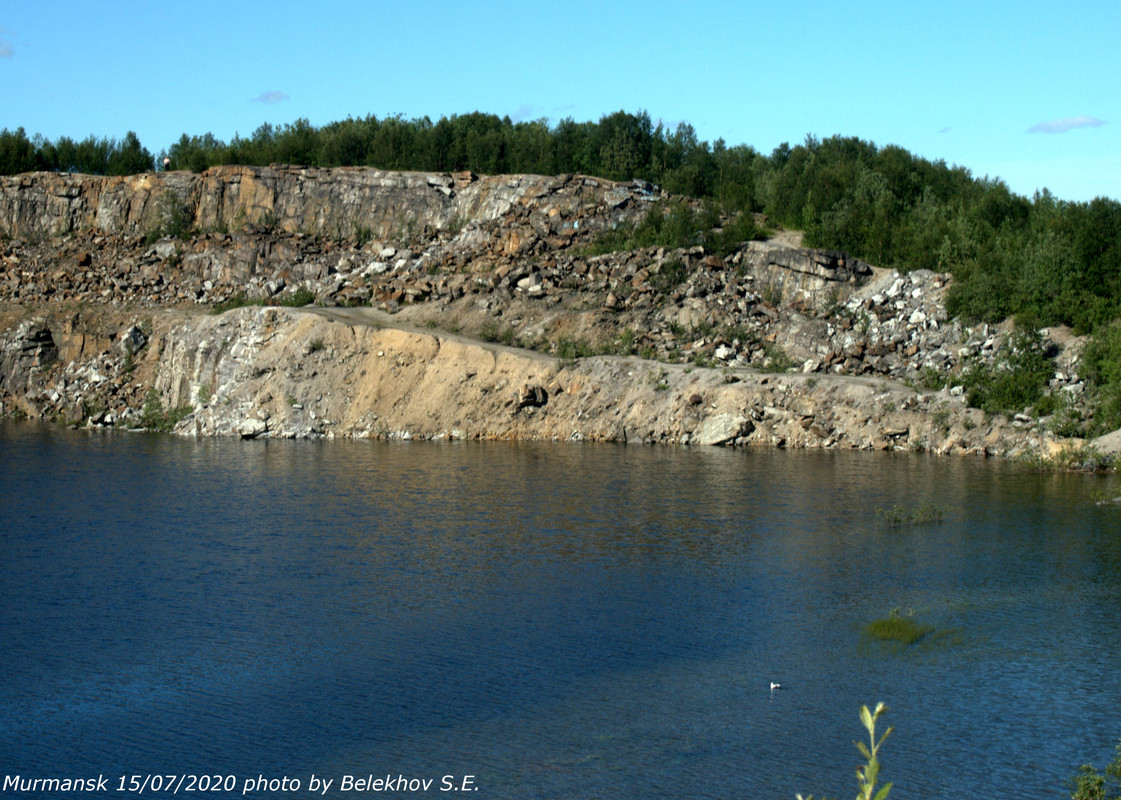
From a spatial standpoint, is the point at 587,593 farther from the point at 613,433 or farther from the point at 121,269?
the point at 121,269

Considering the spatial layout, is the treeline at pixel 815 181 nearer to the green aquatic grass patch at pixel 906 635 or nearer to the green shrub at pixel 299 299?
the green shrub at pixel 299 299

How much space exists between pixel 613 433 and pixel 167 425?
801 inches

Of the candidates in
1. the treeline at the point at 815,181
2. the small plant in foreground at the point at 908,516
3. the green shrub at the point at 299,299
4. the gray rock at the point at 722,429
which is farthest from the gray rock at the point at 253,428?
the small plant in foreground at the point at 908,516

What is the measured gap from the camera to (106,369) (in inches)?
2048

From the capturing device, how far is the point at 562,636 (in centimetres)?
1576

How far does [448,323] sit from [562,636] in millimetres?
34438

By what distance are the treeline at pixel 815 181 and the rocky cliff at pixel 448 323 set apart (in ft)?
6.98

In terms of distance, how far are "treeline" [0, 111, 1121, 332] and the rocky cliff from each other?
2.13 m

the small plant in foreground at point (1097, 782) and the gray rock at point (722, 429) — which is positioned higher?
the gray rock at point (722, 429)

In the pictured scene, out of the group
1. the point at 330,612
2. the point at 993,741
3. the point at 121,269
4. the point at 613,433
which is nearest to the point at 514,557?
the point at 330,612

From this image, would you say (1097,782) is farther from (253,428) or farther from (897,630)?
(253,428)

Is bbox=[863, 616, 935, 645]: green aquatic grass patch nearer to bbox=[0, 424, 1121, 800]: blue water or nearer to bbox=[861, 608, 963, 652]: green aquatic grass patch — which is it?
bbox=[861, 608, 963, 652]: green aquatic grass patch

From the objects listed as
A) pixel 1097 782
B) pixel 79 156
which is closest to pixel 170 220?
pixel 79 156

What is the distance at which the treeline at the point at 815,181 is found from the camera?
42.9m
